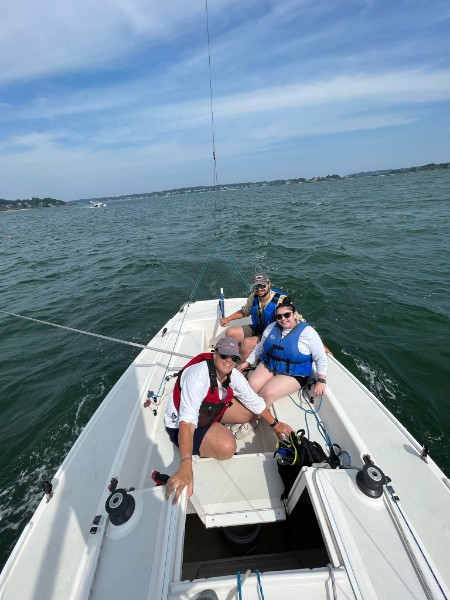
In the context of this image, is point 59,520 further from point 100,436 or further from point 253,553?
point 253,553

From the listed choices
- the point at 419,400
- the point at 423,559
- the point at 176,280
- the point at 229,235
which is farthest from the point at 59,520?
the point at 229,235

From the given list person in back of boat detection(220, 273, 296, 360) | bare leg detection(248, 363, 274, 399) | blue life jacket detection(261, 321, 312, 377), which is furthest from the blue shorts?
person in back of boat detection(220, 273, 296, 360)

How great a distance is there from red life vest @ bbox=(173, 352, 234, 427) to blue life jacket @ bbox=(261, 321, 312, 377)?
0.85 meters

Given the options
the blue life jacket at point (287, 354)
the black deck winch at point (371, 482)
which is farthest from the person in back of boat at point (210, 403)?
the black deck winch at point (371, 482)

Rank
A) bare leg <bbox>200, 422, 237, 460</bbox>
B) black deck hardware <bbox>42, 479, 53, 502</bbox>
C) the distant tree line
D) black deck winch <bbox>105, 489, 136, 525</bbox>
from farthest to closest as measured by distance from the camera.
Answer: the distant tree line
bare leg <bbox>200, 422, 237, 460</bbox>
black deck hardware <bbox>42, 479, 53, 502</bbox>
black deck winch <bbox>105, 489, 136, 525</bbox>

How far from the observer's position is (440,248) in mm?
11273

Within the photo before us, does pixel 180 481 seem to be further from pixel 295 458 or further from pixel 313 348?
pixel 313 348

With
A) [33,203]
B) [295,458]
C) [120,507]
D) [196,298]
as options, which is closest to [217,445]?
[295,458]

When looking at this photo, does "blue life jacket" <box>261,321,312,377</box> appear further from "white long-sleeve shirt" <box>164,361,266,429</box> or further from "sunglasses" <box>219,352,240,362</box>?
"sunglasses" <box>219,352,240,362</box>

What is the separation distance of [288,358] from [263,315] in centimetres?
93

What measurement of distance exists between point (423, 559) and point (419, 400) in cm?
341

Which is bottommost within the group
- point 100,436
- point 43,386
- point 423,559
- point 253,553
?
point 43,386

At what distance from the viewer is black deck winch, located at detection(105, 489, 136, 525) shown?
175 cm

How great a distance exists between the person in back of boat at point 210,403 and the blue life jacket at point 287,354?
2.12ft
